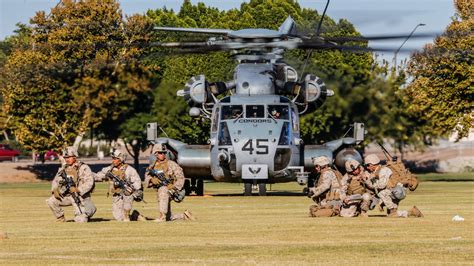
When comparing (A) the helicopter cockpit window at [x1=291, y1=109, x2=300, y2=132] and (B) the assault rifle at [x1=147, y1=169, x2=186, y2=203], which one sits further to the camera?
(A) the helicopter cockpit window at [x1=291, y1=109, x2=300, y2=132]

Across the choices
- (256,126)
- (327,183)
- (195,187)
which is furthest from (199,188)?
(327,183)

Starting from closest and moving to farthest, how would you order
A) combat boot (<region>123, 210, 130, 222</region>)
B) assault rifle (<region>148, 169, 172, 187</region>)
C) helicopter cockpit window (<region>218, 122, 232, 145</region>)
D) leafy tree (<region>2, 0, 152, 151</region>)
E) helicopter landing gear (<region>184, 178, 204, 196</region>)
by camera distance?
assault rifle (<region>148, 169, 172, 187</region>)
combat boot (<region>123, 210, 130, 222</region>)
helicopter cockpit window (<region>218, 122, 232, 145</region>)
helicopter landing gear (<region>184, 178, 204, 196</region>)
leafy tree (<region>2, 0, 152, 151</region>)

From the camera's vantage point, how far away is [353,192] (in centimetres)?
3541

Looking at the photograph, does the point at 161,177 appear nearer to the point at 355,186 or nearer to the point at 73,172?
the point at 73,172

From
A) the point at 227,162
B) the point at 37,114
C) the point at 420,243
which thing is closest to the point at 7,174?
the point at 37,114

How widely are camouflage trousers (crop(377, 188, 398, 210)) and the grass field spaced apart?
487 mm

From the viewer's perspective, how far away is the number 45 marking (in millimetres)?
48844

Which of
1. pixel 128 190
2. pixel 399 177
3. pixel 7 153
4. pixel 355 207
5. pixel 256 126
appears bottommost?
pixel 7 153

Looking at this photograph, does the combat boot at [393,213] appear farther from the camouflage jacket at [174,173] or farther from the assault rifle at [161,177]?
the assault rifle at [161,177]

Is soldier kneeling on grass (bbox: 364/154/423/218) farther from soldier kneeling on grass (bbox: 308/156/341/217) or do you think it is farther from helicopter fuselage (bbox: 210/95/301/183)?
helicopter fuselage (bbox: 210/95/301/183)

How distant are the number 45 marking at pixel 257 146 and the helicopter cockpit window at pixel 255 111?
118 centimetres

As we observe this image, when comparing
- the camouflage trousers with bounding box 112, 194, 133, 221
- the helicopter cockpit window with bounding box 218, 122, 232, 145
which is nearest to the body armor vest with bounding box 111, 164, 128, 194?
the camouflage trousers with bounding box 112, 194, 133, 221

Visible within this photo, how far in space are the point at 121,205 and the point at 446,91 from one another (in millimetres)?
51092

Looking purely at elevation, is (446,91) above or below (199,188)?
above
